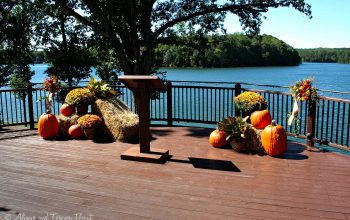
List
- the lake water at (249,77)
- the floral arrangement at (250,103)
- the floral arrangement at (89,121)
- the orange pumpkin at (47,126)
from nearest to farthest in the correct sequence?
the floral arrangement at (250,103)
the floral arrangement at (89,121)
the orange pumpkin at (47,126)
the lake water at (249,77)

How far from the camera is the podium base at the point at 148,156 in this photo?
4820 mm

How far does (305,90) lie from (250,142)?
129cm

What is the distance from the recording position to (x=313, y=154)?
204 inches

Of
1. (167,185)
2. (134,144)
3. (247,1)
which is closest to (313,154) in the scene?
(167,185)

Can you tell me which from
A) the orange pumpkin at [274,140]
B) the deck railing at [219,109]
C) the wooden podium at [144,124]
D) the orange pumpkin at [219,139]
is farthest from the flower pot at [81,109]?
the orange pumpkin at [274,140]

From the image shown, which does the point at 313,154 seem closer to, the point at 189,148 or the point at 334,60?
the point at 189,148

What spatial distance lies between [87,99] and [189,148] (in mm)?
2494

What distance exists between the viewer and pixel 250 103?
5.73 meters

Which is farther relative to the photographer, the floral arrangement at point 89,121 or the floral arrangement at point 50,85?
the floral arrangement at point 50,85

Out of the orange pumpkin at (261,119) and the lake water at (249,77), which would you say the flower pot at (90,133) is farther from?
the lake water at (249,77)

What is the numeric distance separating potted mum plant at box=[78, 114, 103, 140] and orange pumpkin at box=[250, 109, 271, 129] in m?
2.94

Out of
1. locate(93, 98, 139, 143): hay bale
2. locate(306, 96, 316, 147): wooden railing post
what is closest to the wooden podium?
locate(93, 98, 139, 143): hay bale

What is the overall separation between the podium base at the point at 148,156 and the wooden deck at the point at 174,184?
0.11m

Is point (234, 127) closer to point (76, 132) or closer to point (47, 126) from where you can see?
point (76, 132)
